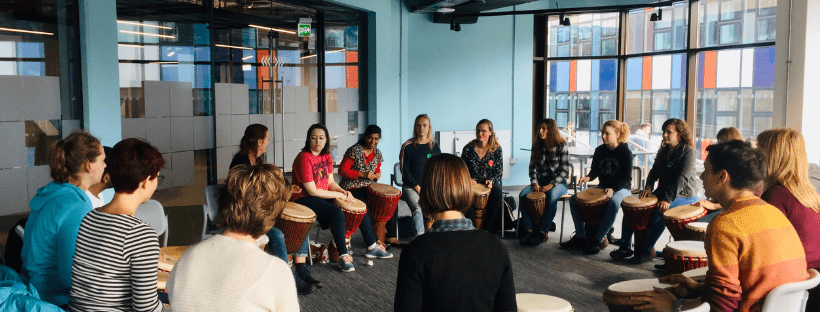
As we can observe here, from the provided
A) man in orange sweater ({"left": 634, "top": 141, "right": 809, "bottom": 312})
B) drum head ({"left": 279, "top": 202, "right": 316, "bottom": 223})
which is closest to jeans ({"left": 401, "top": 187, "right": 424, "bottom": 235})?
drum head ({"left": 279, "top": 202, "right": 316, "bottom": 223})

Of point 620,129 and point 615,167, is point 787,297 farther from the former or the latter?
point 620,129

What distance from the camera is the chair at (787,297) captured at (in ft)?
7.34

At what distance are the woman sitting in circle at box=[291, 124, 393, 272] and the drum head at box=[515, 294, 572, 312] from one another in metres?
2.70

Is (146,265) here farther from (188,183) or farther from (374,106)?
(374,106)

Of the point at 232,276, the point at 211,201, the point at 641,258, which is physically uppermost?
the point at 232,276

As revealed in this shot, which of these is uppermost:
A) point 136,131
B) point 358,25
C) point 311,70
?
point 358,25

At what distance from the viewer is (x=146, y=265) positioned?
207 cm

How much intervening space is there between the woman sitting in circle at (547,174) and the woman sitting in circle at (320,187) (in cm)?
198

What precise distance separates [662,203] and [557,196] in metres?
1.13

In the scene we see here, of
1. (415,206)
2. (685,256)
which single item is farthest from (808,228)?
(415,206)

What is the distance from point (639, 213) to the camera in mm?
5512

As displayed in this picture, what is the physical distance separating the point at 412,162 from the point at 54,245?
4.12m

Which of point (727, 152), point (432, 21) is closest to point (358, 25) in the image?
point (432, 21)

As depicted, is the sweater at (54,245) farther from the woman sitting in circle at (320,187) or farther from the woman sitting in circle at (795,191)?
the woman sitting in circle at (795,191)
